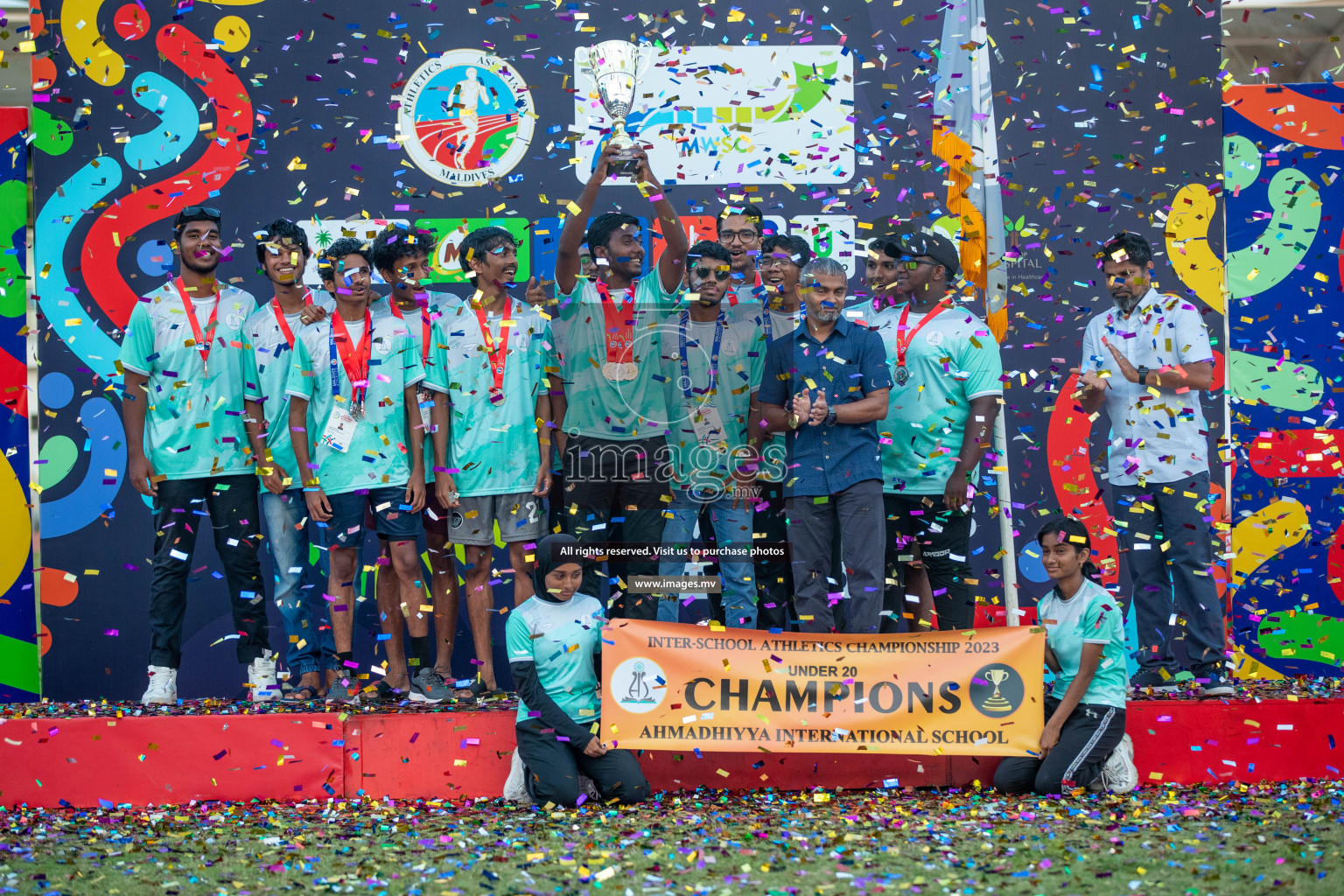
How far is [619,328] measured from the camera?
5.47 m

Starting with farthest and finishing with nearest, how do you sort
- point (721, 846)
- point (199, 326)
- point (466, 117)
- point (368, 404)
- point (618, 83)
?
point (466, 117) < point (199, 326) < point (368, 404) < point (618, 83) < point (721, 846)

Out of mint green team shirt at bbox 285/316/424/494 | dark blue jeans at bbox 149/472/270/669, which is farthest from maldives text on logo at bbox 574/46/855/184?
dark blue jeans at bbox 149/472/270/669

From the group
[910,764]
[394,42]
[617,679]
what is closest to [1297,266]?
[910,764]

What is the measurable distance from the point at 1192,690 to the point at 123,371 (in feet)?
16.8

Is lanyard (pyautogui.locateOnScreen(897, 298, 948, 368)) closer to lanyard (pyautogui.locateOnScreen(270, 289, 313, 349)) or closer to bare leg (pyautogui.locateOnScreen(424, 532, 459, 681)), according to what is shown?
bare leg (pyautogui.locateOnScreen(424, 532, 459, 681))

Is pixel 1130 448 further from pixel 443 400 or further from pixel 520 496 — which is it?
pixel 443 400

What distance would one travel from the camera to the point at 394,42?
6031 millimetres

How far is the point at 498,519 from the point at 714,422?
1092 millimetres

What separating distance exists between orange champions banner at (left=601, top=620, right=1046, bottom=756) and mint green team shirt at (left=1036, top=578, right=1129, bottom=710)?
14cm

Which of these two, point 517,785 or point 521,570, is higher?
point 521,570

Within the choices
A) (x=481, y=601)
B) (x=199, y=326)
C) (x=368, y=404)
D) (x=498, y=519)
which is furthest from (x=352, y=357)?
(x=481, y=601)

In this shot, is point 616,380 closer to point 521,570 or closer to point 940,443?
point 521,570

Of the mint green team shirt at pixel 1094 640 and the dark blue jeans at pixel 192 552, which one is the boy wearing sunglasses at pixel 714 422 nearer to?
the mint green team shirt at pixel 1094 640

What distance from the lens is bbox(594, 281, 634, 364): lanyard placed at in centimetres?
546
